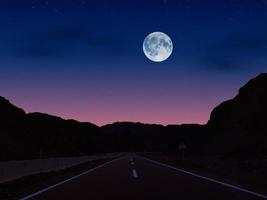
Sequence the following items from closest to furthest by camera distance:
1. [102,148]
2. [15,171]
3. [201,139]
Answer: [15,171] → [201,139] → [102,148]

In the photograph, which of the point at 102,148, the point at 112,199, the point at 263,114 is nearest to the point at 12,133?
the point at 263,114

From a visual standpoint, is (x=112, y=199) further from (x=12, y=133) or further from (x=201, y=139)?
(x=201, y=139)

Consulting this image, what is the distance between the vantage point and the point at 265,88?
96.2 m

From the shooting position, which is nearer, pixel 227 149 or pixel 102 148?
pixel 227 149

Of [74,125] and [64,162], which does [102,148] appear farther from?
[64,162]

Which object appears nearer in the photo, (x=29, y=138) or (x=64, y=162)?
(x=64, y=162)

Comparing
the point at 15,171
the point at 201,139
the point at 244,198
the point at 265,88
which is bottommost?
the point at 244,198

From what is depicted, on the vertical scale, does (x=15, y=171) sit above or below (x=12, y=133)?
below

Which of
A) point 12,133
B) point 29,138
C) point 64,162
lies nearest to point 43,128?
point 29,138

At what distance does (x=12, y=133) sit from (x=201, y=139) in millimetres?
51533

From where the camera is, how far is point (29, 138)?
289ft

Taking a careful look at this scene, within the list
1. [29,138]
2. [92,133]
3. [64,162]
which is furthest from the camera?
[92,133]

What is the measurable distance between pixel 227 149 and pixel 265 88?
55.6 feet

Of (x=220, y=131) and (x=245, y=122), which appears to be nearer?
(x=245, y=122)
